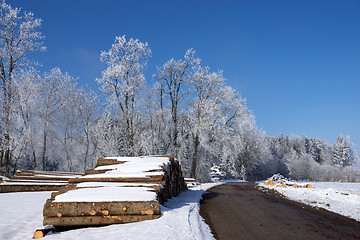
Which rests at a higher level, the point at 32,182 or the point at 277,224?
the point at 32,182

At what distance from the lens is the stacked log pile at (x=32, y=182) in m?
12.2

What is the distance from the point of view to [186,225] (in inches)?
229

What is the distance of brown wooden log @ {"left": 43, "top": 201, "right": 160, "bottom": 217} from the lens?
19.1 ft

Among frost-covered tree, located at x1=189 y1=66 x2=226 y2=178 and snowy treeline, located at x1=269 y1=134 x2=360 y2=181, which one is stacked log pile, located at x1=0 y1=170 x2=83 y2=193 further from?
snowy treeline, located at x1=269 y1=134 x2=360 y2=181

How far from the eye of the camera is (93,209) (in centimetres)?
589

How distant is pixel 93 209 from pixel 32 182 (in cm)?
1000

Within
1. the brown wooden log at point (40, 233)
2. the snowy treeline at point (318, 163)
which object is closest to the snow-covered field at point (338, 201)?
the brown wooden log at point (40, 233)

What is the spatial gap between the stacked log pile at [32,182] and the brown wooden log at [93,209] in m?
8.34

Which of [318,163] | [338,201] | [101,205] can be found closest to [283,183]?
[338,201]

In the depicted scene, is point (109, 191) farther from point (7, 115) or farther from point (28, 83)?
point (28, 83)

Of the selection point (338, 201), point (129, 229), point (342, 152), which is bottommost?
point (338, 201)

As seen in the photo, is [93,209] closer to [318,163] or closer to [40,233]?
[40,233]

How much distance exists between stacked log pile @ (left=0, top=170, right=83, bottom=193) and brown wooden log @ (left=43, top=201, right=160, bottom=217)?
834cm

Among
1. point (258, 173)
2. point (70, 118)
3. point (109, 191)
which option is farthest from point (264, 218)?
point (258, 173)
